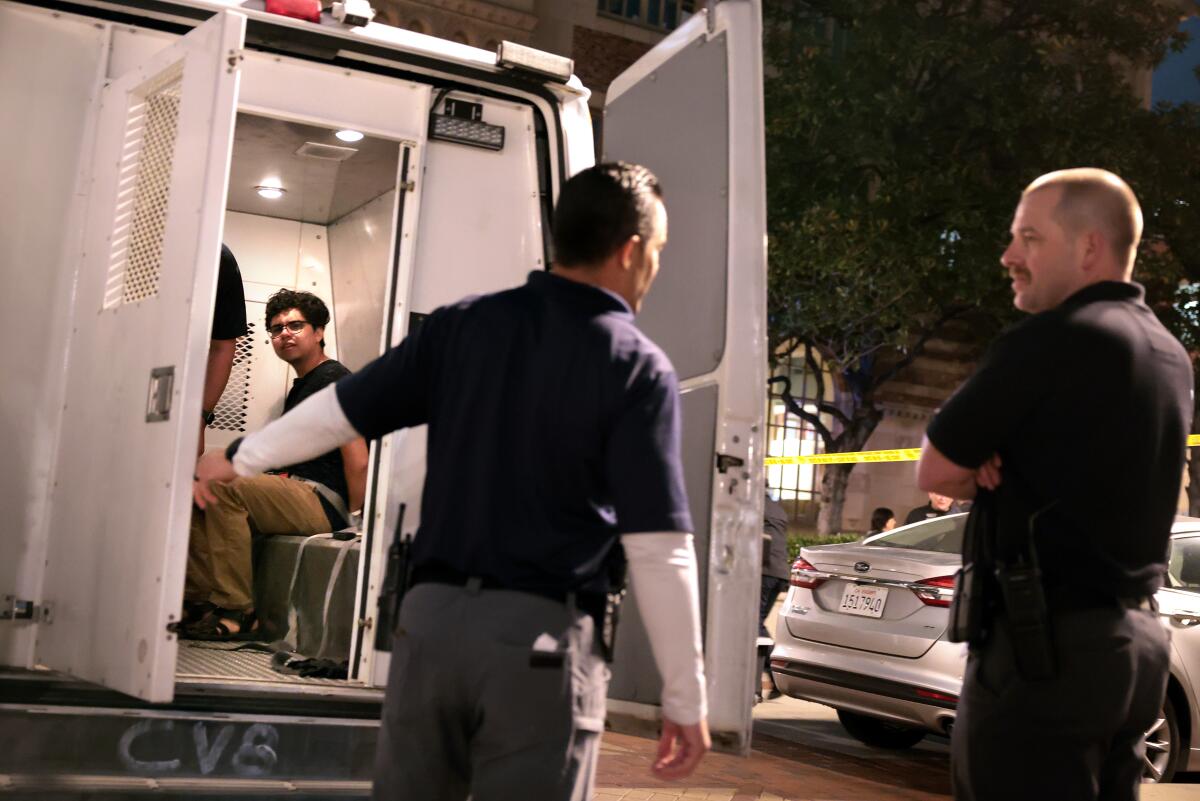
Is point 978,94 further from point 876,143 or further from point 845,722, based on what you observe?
point 845,722

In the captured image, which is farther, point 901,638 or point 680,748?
point 901,638

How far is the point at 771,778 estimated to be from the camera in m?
7.84

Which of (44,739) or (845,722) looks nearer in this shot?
(44,739)

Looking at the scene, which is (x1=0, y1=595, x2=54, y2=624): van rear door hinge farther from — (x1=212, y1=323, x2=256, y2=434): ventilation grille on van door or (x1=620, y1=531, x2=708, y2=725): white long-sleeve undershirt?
(x1=212, y1=323, x2=256, y2=434): ventilation grille on van door

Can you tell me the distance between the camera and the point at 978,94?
22266 mm

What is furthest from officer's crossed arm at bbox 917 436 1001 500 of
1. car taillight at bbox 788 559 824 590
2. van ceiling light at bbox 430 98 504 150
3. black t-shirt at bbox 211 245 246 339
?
car taillight at bbox 788 559 824 590

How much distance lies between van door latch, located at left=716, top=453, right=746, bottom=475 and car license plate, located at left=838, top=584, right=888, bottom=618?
Result: 13.8 ft

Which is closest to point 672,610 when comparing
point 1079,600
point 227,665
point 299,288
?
point 1079,600

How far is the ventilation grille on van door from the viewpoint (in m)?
8.38

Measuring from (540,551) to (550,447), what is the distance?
185 millimetres

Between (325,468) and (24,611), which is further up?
(325,468)

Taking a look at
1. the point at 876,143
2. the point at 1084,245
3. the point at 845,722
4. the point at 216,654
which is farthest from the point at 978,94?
the point at 1084,245

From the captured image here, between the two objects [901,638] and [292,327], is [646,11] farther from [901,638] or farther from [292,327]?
[292,327]

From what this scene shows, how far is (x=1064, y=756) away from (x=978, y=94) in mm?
20699
